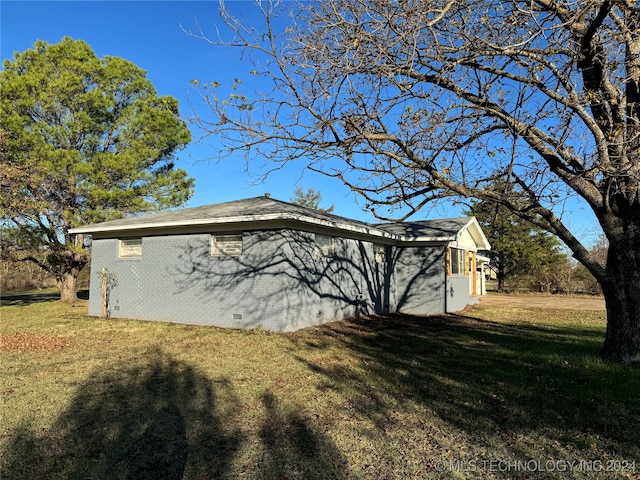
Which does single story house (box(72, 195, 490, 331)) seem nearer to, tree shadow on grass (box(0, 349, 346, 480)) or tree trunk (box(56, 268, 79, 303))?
tree shadow on grass (box(0, 349, 346, 480))

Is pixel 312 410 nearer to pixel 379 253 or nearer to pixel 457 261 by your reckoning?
pixel 379 253

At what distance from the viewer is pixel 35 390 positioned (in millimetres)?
5012

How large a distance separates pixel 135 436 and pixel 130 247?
32.3 feet

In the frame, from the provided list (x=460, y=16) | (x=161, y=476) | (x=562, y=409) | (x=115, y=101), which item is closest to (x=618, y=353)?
(x=562, y=409)

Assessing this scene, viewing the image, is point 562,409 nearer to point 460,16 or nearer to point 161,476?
point 161,476

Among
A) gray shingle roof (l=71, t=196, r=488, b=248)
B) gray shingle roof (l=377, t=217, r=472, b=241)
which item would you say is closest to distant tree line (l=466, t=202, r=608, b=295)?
gray shingle roof (l=377, t=217, r=472, b=241)

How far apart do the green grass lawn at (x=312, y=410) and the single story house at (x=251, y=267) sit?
2.05 metres

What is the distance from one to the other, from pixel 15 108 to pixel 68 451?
660 inches

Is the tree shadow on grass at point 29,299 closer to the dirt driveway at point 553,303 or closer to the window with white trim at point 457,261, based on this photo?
the window with white trim at point 457,261

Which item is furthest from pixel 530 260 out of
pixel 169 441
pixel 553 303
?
pixel 169 441

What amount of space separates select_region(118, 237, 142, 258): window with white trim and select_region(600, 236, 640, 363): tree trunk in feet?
37.7

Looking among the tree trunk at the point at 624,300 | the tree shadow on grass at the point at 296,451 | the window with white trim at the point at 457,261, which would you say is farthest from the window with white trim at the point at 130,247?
the tree trunk at the point at 624,300

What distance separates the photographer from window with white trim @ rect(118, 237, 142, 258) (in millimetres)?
12375

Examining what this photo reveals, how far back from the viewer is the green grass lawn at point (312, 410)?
3.21m
